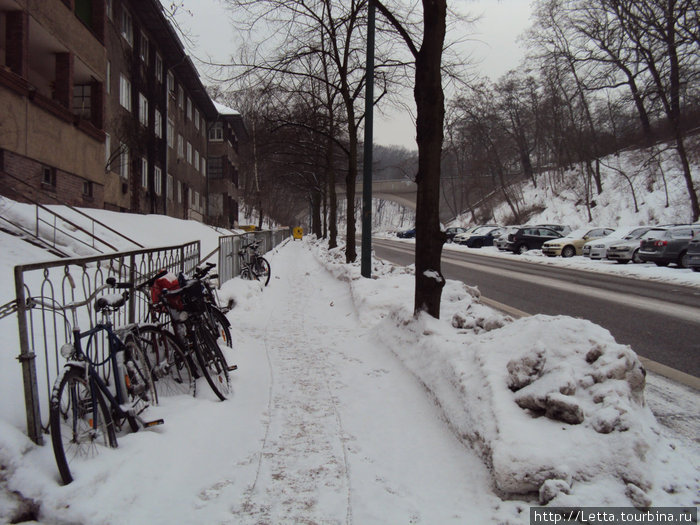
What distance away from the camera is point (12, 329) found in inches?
165

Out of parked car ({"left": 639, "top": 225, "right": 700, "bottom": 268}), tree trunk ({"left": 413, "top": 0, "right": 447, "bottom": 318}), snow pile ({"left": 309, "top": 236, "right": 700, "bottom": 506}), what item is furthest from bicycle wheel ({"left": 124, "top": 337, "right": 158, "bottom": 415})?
parked car ({"left": 639, "top": 225, "right": 700, "bottom": 268})

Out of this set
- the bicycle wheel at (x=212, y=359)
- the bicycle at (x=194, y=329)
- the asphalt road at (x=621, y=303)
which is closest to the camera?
the bicycle at (x=194, y=329)

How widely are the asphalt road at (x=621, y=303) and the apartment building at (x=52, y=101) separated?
10797 millimetres

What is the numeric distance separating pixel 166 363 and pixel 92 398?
130cm

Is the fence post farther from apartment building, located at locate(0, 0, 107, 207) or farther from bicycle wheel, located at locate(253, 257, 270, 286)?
bicycle wheel, located at locate(253, 257, 270, 286)

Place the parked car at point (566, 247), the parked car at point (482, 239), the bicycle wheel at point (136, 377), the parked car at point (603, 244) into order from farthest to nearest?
the parked car at point (482, 239)
the parked car at point (566, 247)
the parked car at point (603, 244)
the bicycle wheel at point (136, 377)

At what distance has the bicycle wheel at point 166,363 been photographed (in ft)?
14.5

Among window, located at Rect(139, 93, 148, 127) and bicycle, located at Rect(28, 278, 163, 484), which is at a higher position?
window, located at Rect(139, 93, 148, 127)

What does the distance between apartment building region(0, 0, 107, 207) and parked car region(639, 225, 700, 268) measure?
19.8m

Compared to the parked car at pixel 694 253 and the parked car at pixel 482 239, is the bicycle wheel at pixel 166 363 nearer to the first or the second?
the parked car at pixel 694 253

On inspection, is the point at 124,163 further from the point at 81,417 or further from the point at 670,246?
the point at 670,246

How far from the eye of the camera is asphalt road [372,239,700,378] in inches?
254

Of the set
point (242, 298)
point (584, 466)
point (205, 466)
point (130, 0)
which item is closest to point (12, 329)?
point (205, 466)

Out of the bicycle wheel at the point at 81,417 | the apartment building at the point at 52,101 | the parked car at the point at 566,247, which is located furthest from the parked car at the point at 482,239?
the bicycle wheel at the point at 81,417
